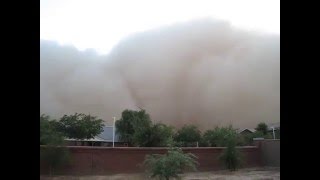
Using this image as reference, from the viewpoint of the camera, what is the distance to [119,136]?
1291cm

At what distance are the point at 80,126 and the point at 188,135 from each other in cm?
357

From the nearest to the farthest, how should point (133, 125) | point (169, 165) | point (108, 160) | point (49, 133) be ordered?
point (169, 165) → point (49, 133) → point (108, 160) → point (133, 125)

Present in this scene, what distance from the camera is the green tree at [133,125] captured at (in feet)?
39.5

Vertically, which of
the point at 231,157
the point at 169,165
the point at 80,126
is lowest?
the point at 231,157

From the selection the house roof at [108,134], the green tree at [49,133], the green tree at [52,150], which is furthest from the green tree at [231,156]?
the green tree at [49,133]

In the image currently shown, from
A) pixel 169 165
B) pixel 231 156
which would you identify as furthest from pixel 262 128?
pixel 169 165

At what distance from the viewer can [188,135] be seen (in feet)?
41.2

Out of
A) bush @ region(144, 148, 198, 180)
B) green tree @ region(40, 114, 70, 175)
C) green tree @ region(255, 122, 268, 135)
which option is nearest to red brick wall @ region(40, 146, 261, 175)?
green tree @ region(40, 114, 70, 175)

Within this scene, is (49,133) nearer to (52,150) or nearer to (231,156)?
(52,150)

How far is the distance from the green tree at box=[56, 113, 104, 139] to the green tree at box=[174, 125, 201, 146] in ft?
8.55

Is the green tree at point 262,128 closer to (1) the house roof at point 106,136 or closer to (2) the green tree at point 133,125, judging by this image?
(2) the green tree at point 133,125

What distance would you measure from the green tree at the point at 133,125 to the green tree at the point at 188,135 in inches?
44.6
